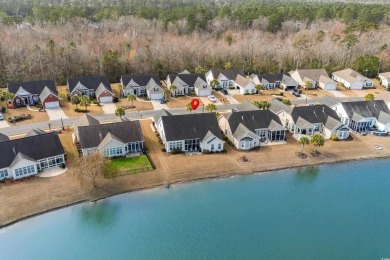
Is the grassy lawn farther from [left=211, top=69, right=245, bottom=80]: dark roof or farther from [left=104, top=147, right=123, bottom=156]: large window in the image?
[left=211, top=69, right=245, bottom=80]: dark roof

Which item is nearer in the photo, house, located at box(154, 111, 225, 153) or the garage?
house, located at box(154, 111, 225, 153)

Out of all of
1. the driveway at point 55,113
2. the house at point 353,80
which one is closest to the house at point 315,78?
the house at point 353,80

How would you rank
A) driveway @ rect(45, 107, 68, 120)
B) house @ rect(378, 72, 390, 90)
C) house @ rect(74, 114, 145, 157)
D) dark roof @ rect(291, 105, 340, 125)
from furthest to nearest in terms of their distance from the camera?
house @ rect(378, 72, 390, 90)
driveway @ rect(45, 107, 68, 120)
dark roof @ rect(291, 105, 340, 125)
house @ rect(74, 114, 145, 157)

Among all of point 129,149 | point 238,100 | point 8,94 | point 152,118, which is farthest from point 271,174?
point 8,94

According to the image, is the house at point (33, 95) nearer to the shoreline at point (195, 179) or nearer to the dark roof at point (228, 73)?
the shoreline at point (195, 179)

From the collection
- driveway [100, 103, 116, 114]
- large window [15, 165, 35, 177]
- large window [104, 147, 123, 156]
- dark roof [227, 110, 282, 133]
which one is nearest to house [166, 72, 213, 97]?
driveway [100, 103, 116, 114]

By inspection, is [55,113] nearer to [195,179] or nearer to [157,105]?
[157,105]

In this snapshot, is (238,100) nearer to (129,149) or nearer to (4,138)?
(129,149)
